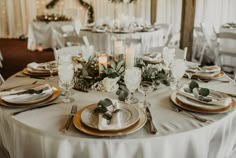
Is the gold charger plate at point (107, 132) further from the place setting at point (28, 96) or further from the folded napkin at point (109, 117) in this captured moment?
the place setting at point (28, 96)

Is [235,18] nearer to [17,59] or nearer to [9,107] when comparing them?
[17,59]

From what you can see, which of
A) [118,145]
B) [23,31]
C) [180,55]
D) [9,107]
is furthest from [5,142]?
[23,31]

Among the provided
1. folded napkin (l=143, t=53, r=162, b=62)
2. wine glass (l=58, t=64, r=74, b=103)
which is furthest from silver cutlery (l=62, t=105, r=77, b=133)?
folded napkin (l=143, t=53, r=162, b=62)

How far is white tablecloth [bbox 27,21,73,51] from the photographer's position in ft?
23.2

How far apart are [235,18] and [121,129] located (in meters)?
5.71

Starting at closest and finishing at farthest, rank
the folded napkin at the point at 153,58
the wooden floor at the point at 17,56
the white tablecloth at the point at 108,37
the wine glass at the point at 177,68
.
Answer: the wine glass at the point at 177,68
the folded napkin at the point at 153,58
the white tablecloth at the point at 108,37
the wooden floor at the point at 17,56

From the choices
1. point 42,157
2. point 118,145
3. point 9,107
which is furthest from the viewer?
point 9,107

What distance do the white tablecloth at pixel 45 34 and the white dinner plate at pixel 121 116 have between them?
583 cm

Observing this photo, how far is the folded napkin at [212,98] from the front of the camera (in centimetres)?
153

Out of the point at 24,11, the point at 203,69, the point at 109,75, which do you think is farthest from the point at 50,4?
the point at 109,75

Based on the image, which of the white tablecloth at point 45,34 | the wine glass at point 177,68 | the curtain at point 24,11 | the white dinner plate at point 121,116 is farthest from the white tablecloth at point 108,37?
the curtain at point 24,11

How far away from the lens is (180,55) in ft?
9.16

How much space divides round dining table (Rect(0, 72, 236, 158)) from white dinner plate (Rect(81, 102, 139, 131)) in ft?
0.17

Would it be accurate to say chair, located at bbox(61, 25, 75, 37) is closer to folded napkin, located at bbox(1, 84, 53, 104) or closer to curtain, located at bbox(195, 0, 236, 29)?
curtain, located at bbox(195, 0, 236, 29)
